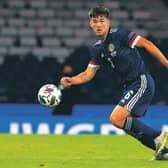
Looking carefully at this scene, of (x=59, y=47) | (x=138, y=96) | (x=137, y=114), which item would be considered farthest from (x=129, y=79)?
(x=59, y=47)

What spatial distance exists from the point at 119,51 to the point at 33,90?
29.3 feet

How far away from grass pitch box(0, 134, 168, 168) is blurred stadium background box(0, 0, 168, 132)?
3.84m

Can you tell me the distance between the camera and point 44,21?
19.8 meters

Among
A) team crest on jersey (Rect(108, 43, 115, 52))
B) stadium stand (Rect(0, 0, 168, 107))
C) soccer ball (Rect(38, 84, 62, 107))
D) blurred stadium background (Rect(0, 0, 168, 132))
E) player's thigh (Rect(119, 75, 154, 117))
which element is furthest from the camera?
stadium stand (Rect(0, 0, 168, 107))

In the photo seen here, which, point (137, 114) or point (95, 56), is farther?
point (95, 56)

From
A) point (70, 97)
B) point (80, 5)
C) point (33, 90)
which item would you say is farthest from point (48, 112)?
point (80, 5)

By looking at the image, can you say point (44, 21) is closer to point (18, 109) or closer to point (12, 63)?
point (12, 63)

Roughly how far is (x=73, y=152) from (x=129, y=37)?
1934 millimetres

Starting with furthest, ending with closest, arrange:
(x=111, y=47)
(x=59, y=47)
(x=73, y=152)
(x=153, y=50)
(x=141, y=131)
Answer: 1. (x=59, y=47)
2. (x=73, y=152)
3. (x=111, y=47)
4. (x=141, y=131)
5. (x=153, y=50)

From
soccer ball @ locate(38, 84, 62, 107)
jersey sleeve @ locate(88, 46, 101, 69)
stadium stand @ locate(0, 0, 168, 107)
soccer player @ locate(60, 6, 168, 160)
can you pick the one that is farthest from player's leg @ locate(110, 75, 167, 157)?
stadium stand @ locate(0, 0, 168, 107)

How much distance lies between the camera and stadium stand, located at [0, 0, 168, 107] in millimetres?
17250

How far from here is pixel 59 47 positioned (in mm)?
19047

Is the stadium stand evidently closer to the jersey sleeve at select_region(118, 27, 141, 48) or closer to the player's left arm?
the jersey sleeve at select_region(118, 27, 141, 48)

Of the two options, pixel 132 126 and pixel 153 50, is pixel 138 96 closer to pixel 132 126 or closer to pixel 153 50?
pixel 132 126
